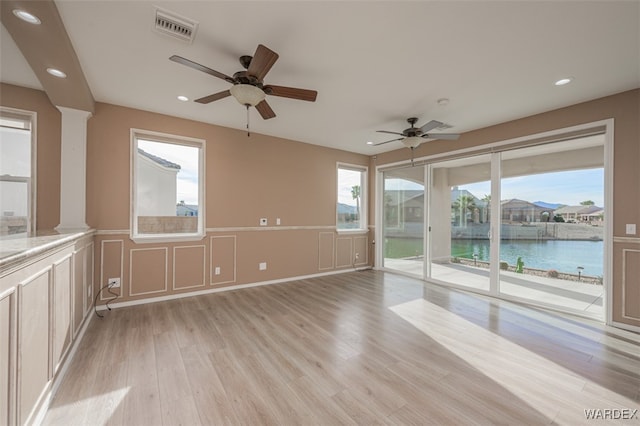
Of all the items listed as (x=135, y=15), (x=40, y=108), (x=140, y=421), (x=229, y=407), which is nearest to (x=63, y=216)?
(x=40, y=108)

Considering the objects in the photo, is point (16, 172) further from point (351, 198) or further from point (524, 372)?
point (524, 372)

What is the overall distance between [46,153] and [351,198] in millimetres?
5073

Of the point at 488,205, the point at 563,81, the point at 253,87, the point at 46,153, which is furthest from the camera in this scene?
the point at 488,205

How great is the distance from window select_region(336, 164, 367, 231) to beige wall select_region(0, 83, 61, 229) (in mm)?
4513

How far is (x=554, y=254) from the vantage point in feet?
12.1

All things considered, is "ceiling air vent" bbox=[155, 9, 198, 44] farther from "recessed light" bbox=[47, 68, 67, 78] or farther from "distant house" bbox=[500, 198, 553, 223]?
"distant house" bbox=[500, 198, 553, 223]

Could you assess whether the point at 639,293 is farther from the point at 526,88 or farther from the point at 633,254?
the point at 526,88

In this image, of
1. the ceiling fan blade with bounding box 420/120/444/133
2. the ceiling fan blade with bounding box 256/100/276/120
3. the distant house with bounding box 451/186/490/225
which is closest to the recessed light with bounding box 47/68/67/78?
the ceiling fan blade with bounding box 256/100/276/120

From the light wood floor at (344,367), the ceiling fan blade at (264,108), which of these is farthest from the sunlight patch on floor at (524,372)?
the ceiling fan blade at (264,108)

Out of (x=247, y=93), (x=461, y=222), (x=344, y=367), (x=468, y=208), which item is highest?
(x=247, y=93)

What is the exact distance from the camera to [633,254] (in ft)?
9.55

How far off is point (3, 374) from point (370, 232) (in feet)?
18.8

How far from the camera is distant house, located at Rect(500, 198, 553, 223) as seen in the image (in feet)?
12.3

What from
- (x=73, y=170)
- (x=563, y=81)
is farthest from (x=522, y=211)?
(x=73, y=170)
